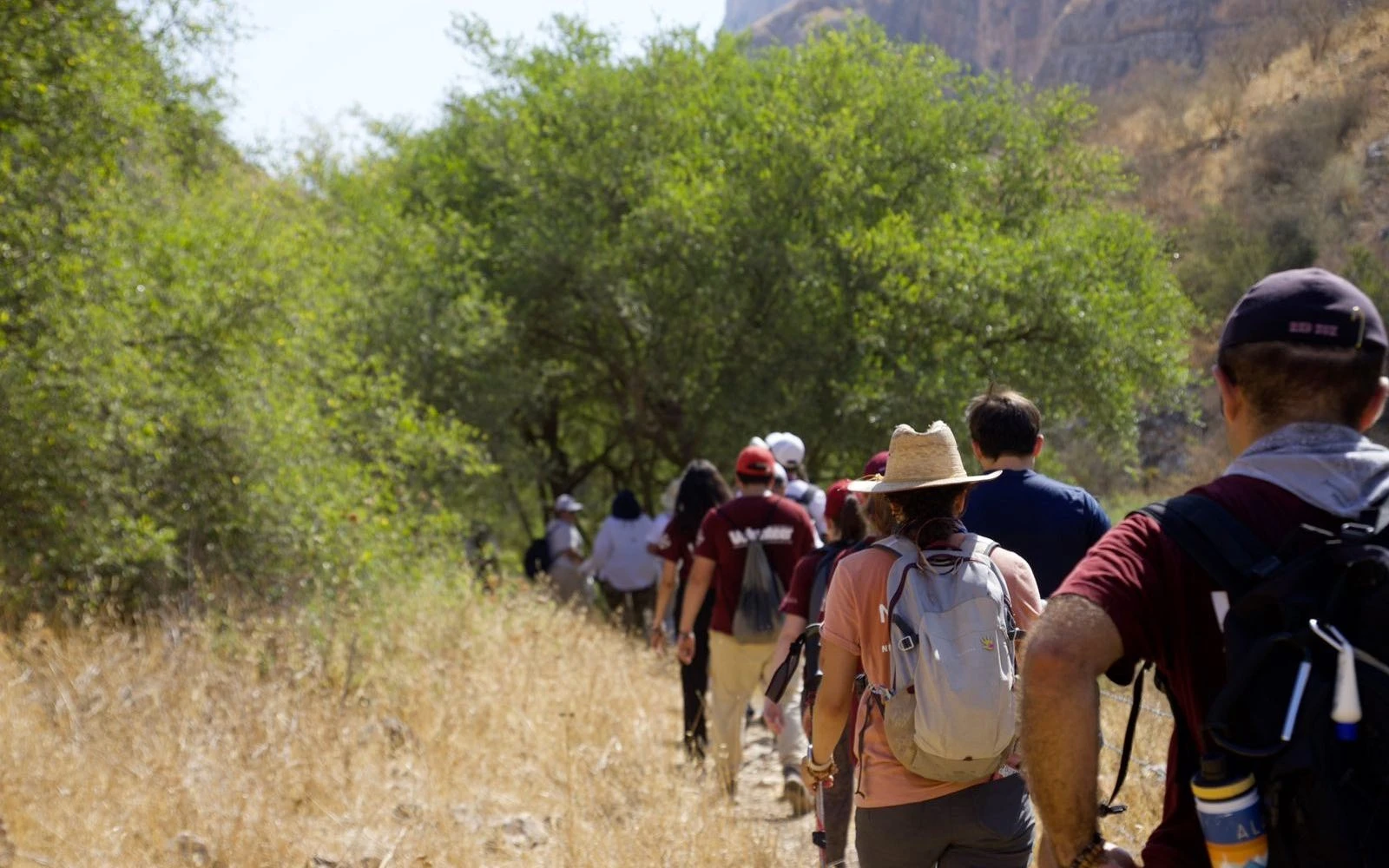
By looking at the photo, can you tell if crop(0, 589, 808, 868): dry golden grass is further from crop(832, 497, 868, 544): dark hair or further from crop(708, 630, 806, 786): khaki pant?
crop(832, 497, 868, 544): dark hair

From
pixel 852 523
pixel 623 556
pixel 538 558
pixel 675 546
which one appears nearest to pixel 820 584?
pixel 852 523

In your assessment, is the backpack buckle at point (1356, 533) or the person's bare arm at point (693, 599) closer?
the backpack buckle at point (1356, 533)

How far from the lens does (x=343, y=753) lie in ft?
22.2

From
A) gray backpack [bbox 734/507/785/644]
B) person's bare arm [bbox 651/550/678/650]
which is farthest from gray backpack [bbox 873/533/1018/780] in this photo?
person's bare arm [bbox 651/550/678/650]

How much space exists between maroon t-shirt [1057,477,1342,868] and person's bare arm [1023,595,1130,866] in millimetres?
34

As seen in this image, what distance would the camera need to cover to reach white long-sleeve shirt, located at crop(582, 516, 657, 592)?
12906 mm

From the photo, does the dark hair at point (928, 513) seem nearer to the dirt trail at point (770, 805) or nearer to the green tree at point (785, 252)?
the dirt trail at point (770, 805)

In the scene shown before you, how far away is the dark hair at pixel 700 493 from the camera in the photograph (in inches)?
310

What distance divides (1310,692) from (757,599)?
5.08m

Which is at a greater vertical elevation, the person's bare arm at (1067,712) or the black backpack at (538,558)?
the person's bare arm at (1067,712)

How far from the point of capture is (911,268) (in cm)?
1457

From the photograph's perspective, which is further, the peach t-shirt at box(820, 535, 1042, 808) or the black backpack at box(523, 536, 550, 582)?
the black backpack at box(523, 536, 550, 582)

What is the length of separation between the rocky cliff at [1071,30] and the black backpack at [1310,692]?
3928 centimetres

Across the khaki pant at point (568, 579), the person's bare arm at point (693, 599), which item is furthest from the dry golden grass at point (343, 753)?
the khaki pant at point (568, 579)
